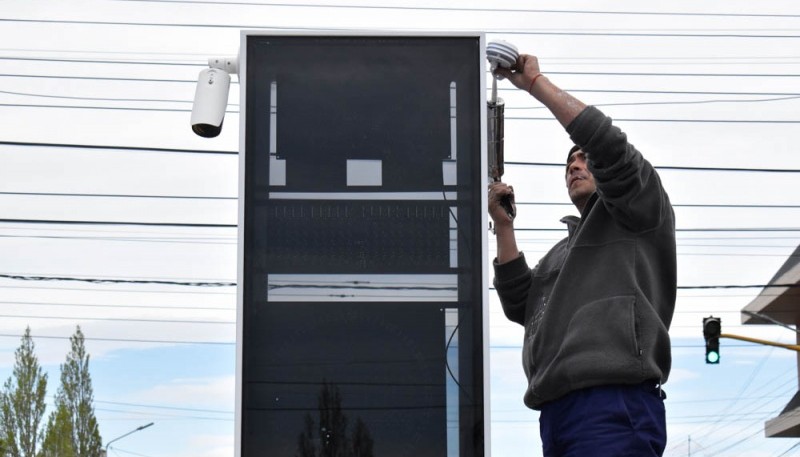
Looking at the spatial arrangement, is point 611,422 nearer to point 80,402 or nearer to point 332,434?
point 332,434

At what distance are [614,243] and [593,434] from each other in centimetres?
51

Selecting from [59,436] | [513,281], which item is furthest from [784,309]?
[513,281]

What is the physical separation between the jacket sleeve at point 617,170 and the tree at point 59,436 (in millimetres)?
46067

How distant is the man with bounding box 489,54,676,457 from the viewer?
10.5 ft

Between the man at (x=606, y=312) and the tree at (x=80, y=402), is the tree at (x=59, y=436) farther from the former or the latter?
the man at (x=606, y=312)

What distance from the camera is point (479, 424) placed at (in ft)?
12.2

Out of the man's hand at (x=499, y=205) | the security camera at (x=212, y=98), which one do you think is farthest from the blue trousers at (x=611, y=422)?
the security camera at (x=212, y=98)

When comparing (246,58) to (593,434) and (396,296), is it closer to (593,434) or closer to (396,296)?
(396,296)

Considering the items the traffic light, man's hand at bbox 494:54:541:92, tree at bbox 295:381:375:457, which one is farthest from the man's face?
the traffic light

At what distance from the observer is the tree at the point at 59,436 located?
1868 inches

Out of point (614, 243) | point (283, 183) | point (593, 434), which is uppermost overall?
point (283, 183)

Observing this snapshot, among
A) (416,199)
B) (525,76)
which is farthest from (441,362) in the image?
(525,76)

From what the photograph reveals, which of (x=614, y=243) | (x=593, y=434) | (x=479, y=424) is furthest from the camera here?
(x=479, y=424)

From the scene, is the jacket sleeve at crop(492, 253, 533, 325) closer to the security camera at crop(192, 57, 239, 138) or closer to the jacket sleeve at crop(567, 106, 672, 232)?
the jacket sleeve at crop(567, 106, 672, 232)
